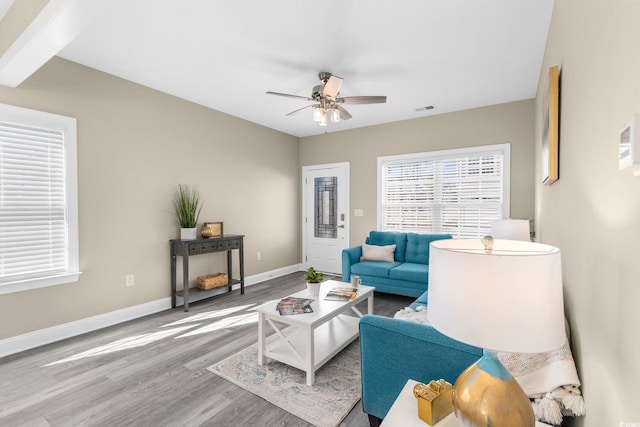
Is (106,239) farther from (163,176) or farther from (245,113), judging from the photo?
(245,113)

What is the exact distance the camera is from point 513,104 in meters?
4.14

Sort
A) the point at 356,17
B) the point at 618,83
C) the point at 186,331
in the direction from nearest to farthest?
1. the point at 618,83
2. the point at 356,17
3. the point at 186,331

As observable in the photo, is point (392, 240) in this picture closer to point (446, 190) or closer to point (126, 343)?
point (446, 190)

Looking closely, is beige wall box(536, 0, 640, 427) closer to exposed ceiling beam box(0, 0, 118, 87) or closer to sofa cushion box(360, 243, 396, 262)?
exposed ceiling beam box(0, 0, 118, 87)

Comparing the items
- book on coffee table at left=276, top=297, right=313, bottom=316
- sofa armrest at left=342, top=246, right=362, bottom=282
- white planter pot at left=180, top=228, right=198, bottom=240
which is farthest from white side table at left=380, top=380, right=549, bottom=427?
white planter pot at left=180, top=228, right=198, bottom=240

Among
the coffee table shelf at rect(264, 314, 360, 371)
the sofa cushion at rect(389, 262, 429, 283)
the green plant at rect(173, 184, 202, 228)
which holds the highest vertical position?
the green plant at rect(173, 184, 202, 228)

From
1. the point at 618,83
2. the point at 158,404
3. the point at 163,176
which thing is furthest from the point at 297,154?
the point at 618,83

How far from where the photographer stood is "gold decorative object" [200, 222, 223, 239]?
162 inches

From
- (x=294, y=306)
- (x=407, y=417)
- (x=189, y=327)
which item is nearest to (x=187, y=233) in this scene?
(x=189, y=327)

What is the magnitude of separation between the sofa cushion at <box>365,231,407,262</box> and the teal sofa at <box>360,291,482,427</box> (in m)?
3.01

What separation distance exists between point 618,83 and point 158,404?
271cm

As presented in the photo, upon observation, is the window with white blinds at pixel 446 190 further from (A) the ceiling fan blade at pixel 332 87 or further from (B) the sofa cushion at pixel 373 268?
(A) the ceiling fan blade at pixel 332 87

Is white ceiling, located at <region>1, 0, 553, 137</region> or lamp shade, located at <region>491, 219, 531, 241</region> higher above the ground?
white ceiling, located at <region>1, 0, 553, 137</region>

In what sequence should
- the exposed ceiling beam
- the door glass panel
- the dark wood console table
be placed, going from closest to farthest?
the exposed ceiling beam → the dark wood console table → the door glass panel
